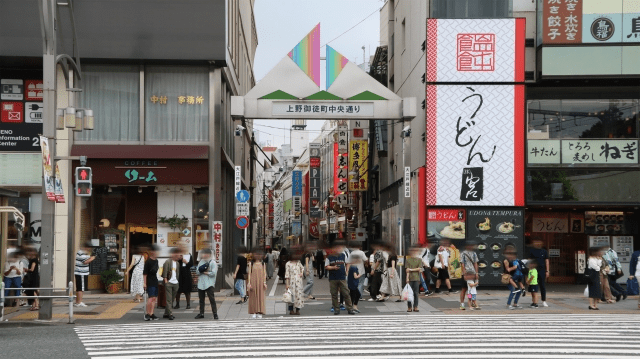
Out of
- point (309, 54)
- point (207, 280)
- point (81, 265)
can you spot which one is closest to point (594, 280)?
point (207, 280)

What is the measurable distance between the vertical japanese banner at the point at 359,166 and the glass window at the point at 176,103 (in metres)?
20.6

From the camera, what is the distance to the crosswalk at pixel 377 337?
11594 millimetres

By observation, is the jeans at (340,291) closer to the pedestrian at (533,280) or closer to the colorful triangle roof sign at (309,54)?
the pedestrian at (533,280)

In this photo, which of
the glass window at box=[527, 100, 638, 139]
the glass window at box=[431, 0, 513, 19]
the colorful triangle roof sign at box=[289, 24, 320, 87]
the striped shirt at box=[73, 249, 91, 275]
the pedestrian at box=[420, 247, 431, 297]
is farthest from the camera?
the glass window at box=[527, 100, 638, 139]

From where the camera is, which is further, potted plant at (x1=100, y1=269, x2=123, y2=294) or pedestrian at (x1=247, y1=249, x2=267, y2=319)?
potted plant at (x1=100, y1=269, x2=123, y2=294)

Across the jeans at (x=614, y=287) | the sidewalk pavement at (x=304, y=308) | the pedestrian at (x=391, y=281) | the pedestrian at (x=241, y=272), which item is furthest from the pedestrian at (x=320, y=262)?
the jeans at (x=614, y=287)

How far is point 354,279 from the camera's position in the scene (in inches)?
804

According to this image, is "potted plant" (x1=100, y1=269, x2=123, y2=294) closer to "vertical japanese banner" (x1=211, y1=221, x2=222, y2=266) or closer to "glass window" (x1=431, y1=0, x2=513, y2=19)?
"vertical japanese banner" (x1=211, y1=221, x2=222, y2=266)

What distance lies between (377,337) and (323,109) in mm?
14228

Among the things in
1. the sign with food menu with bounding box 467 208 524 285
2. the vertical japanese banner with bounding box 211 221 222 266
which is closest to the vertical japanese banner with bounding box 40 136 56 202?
the vertical japanese banner with bounding box 211 221 222 266

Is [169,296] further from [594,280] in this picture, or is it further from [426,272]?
[594,280]

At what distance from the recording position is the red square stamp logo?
27859 mm

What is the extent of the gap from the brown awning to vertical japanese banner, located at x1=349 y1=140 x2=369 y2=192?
2116 centimetres

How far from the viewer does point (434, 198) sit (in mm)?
27719
